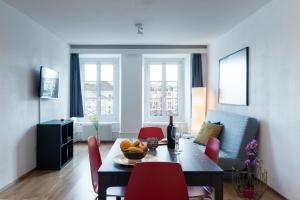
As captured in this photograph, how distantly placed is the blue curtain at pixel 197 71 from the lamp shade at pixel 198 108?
46 centimetres

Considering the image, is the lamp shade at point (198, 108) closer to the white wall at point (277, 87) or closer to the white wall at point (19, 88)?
the white wall at point (277, 87)

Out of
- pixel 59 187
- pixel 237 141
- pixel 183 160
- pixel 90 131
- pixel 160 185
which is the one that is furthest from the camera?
pixel 90 131

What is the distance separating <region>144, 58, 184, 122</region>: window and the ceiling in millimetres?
1541

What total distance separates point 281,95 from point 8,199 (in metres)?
3.59

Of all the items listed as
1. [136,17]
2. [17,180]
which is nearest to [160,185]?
[17,180]

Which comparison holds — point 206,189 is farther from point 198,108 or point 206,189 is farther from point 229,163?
point 198,108

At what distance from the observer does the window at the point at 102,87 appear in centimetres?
745

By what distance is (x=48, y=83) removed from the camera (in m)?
4.89

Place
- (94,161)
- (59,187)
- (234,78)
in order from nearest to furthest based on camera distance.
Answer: (94,161) → (59,187) → (234,78)

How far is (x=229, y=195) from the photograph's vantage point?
3.40 meters

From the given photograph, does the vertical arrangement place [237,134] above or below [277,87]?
below

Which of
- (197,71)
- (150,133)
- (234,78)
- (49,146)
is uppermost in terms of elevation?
(197,71)

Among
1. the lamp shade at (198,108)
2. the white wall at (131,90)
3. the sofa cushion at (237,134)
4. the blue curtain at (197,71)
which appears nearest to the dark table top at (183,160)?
the sofa cushion at (237,134)

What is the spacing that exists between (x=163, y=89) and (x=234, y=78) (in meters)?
2.89
